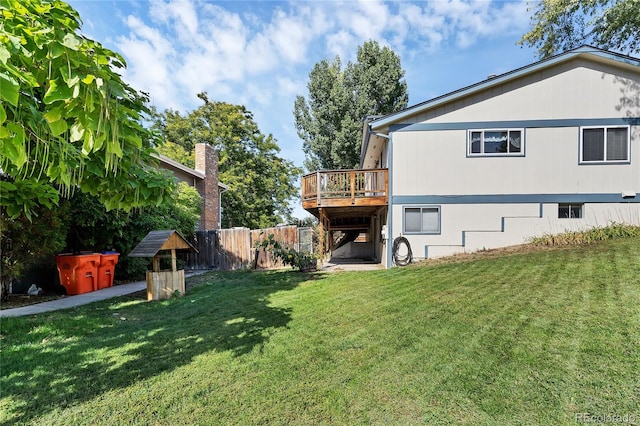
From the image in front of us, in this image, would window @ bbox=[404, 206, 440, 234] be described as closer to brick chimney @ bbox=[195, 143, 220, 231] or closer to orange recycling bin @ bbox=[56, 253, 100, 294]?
orange recycling bin @ bbox=[56, 253, 100, 294]

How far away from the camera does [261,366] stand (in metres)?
3.28

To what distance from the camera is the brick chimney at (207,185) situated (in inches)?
631

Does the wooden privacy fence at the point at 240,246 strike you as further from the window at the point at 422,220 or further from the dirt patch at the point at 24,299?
the dirt patch at the point at 24,299

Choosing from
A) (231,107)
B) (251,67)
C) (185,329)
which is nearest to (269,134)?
(231,107)

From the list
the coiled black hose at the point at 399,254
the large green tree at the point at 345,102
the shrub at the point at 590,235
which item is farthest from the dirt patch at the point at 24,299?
the large green tree at the point at 345,102

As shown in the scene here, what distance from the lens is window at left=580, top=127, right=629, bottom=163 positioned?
31.7 feet

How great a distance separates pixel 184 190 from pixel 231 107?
14945 mm

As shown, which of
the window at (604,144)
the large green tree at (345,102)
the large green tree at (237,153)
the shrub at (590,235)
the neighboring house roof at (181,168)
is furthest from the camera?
the large green tree at (237,153)

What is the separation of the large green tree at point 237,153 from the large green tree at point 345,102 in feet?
12.0

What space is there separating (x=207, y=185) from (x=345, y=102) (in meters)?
13.4

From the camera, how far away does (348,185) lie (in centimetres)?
1092

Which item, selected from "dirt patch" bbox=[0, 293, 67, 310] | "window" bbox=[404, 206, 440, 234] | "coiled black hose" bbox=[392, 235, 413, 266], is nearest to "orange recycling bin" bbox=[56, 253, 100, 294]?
"dirt patch" bbox=[0, 293, 67, 310]

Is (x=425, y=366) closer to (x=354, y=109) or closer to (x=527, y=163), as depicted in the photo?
Answer: (x=527, y=163)

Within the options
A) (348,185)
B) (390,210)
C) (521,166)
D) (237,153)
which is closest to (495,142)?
(521,166)
